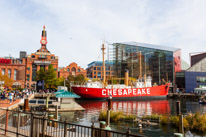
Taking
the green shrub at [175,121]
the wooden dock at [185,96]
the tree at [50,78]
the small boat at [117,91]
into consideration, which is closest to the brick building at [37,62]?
the tree at [50,78]

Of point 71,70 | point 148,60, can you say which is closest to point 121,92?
point 148,60

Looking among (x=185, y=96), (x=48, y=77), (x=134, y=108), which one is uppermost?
(x=48, y=77)

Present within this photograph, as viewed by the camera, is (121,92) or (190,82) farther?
(190,82)

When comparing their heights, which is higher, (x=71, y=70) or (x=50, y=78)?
(x=71, y=70)

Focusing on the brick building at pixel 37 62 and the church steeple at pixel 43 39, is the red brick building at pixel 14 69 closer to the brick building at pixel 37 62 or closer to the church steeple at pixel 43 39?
the brick building at pixel 37 62

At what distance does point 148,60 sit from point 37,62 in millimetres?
54186

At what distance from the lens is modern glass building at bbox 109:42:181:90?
80.1m

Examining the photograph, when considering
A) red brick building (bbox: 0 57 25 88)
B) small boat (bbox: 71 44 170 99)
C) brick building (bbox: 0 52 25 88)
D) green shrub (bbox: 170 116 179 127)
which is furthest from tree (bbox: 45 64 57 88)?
green shrub (bbox: 170 116 179 127)

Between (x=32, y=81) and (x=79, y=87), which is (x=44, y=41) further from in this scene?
(x=79, y=87)

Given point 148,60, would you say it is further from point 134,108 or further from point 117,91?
point 134,108

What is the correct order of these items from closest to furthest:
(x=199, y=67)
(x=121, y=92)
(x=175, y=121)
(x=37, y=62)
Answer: (x=175, y=121) → (x=121, y=92) → (x=199, y=67) → (x=37, y=62)

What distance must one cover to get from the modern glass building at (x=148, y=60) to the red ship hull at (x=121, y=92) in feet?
68.7

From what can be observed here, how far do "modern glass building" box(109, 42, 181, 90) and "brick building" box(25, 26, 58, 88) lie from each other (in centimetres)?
3230

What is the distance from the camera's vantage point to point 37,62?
Answer: 85938 millimetres
